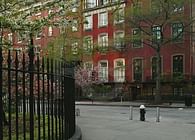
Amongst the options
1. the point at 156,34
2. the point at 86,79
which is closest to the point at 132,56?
the point at 86,79

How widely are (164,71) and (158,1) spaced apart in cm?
1296

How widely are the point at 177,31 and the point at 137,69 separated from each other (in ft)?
31.3

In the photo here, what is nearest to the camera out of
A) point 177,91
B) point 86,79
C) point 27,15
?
point 27,15

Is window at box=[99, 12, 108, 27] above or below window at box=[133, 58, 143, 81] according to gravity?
above

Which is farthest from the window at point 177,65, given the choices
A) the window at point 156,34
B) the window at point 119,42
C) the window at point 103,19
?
the window at point 103,19

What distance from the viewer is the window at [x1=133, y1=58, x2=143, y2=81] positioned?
6083 centimetres

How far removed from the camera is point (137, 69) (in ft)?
201

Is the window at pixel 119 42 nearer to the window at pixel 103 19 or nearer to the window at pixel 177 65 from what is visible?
the window at pixel 177 65

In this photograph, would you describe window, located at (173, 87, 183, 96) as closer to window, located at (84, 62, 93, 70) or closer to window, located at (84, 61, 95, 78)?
window, located at (84, 61, 95, 78)

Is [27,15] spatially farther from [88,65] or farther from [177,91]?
[88,65]

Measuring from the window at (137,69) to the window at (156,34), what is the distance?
8772 millimetres

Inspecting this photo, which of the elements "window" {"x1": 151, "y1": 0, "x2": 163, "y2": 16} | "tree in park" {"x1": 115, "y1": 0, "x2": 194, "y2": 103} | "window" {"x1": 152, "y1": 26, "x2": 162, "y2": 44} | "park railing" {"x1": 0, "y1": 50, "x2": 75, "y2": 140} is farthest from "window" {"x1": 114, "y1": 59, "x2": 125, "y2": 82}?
"park railing" {"x1": 0, "y1": 50, "x2": 75, "y2": 140}

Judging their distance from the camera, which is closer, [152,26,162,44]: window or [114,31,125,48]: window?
[152,26,162,44]: window

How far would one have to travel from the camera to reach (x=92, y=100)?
202ft
